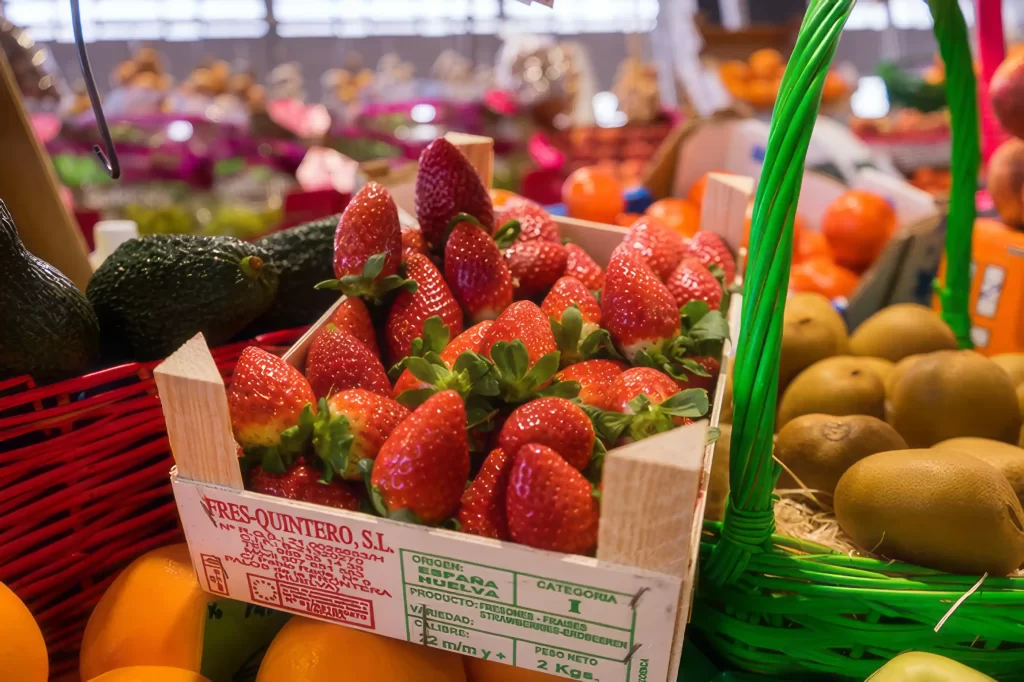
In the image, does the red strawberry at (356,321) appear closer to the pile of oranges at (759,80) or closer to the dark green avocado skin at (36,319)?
the dark green avocado skin at (36,319)

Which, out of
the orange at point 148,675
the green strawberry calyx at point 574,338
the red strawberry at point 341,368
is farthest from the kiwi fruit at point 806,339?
the orange at point 148,675

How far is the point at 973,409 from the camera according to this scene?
97 centimetres

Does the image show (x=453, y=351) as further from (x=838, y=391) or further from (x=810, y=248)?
(x=810, y=248)

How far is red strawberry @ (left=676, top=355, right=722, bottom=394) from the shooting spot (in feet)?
2.64

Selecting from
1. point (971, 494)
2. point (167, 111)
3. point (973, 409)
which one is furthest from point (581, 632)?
point (167, 111)

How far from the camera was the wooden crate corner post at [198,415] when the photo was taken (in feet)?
2.00

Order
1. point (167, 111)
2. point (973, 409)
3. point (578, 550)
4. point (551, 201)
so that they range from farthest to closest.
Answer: point (167, 111) < point (551, 201) < point (973, 409) < point (578, 550)

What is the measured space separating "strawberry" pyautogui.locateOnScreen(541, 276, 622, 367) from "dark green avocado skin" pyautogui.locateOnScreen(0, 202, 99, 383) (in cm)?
52

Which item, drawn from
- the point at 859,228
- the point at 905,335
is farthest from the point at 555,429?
the point at 859,228

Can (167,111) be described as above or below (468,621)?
above

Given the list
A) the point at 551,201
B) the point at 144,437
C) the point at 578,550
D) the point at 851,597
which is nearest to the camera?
the point at 578,550

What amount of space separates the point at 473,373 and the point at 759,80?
3.34 metres

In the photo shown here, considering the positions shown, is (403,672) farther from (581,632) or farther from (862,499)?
(862,499)

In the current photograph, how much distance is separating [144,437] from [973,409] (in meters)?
1.07
